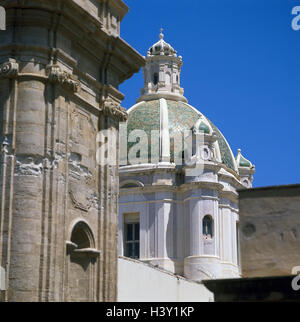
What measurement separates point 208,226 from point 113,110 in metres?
24.9

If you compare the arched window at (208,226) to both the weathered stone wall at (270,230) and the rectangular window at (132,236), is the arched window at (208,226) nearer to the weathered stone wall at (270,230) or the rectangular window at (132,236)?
the rectangular window at (132,236)

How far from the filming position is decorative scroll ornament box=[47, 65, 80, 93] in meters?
18.5

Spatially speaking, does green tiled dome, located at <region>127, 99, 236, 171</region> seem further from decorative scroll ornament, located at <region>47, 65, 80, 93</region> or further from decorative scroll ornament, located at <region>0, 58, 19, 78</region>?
decorative scroll ornament, located at <region>0, 58, 19, 78</region>

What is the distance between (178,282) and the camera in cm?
3541

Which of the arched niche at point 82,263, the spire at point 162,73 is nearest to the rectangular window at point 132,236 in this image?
the spire at point 162,73

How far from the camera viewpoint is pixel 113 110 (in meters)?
20.8

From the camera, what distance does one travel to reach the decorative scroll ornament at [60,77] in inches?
728

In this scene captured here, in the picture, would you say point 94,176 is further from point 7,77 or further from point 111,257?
point 7,77

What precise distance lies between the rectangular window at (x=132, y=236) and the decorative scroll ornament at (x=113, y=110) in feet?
81.4

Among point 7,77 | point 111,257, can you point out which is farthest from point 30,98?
point 111,257

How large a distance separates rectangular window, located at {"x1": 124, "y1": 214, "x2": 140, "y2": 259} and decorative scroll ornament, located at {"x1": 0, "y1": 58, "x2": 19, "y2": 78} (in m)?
28.0

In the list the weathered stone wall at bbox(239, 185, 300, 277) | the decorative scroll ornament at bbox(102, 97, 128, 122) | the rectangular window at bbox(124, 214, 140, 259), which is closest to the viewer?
the weathered stone wall at bbox(239, 185, 300, 277)

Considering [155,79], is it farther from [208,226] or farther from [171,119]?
[208,226]

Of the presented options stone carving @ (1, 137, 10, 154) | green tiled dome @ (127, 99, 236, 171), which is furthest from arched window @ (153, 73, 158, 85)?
stone carving @ (1, 137, 10, 154)
